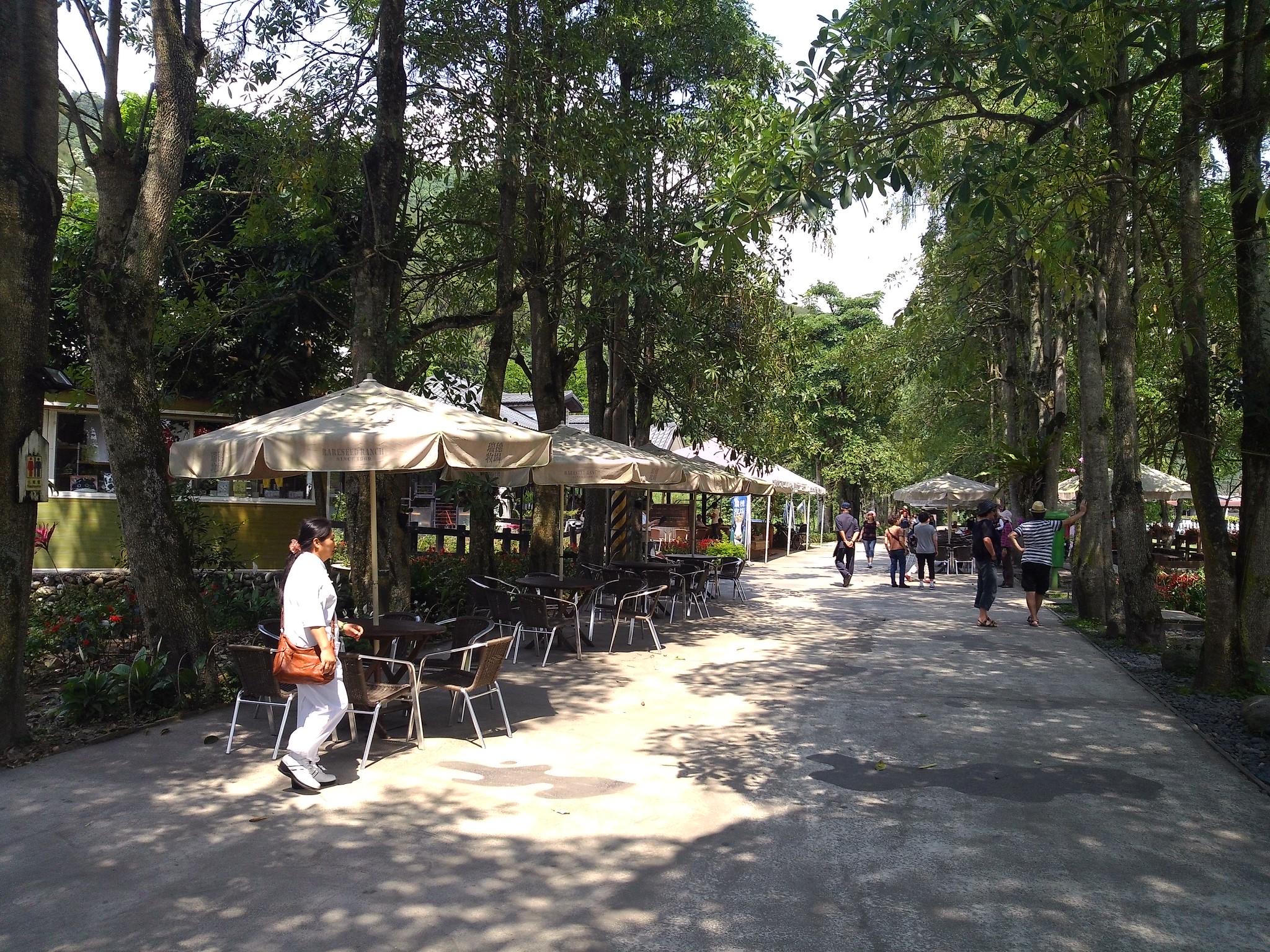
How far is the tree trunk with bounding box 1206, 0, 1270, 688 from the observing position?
8.27m

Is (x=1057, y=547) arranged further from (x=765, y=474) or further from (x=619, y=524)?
(x=619, y=524)

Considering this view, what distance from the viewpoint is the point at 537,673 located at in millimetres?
10039

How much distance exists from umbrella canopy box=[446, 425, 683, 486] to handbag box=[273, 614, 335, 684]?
15.9 feet

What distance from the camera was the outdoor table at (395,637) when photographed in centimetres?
732

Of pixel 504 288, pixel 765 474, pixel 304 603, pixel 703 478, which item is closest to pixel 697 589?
pixel 703 478

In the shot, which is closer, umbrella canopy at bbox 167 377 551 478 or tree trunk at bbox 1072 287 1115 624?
umbrella canopy at bbox 167 377 551 478

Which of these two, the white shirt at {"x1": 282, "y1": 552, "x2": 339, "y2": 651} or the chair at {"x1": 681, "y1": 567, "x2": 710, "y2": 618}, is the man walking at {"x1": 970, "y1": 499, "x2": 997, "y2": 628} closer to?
the chair at {"x1": 681, "y1": 567, "x2": 710, "y2": 618}

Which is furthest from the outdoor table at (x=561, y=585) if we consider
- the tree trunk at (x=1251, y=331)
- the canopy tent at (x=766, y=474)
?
the canopy tent at (x=766, y=474)

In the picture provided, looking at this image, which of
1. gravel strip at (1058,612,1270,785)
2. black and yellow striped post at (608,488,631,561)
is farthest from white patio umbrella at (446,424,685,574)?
black and yellow striped post at (608,488,631,561)

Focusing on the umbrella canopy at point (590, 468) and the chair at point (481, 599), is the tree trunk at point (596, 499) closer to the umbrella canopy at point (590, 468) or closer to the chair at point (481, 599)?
the umbrella canopy at point (590, 468)

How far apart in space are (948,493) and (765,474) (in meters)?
10.2

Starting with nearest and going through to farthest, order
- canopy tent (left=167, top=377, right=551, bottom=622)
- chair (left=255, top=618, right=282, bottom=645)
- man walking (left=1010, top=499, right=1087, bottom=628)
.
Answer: canopy tent (left=167, top=377, right=551, bottom=622), chair (left=255, top=618, right=282, bottom=645), man walking (left=1010, top=499, right=1087, bottom=628)

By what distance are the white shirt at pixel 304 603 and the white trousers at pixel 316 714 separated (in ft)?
0.98

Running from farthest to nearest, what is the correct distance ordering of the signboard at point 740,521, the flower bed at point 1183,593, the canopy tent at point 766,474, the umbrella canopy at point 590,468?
the signboard at point 740,521 → the canopy tent at point 766,474 → the flower bed at point 1183,593 → the umbrella canopy at point 590,468
